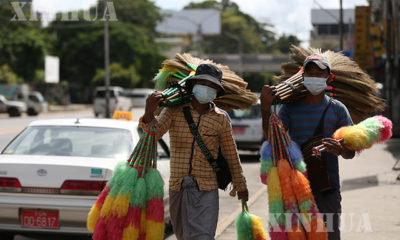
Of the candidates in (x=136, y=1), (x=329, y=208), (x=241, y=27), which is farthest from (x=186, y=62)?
(x=241, y=27)

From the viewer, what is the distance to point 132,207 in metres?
4.61

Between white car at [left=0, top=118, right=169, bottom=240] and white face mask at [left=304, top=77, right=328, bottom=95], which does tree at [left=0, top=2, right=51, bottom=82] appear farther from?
white face mask at [left=304, top=77, right=328, bottom=95]

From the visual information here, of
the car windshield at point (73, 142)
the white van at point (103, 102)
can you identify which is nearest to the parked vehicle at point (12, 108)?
the white van at point (103, 102)

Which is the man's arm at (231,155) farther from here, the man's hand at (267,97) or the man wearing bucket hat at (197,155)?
the man's hand at (267,97)

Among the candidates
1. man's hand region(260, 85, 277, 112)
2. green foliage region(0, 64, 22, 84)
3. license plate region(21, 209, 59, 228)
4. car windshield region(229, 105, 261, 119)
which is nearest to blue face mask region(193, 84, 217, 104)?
man's hand region(260, 85, 277, 112)

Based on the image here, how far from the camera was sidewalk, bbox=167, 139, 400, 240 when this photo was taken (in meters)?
7.43

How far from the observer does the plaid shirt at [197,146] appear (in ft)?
15.6

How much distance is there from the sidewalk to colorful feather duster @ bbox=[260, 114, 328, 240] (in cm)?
295

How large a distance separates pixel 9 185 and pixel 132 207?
238cm

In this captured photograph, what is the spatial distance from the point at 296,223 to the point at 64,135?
3.95 meters

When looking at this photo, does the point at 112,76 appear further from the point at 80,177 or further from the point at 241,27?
the point at 241,27

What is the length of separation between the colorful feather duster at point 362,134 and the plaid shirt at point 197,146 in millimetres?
Answer: 744

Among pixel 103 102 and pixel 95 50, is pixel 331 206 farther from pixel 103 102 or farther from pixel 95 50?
pixel 95 50

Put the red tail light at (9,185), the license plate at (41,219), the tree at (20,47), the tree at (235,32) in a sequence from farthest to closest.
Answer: the tree at (235,32)
the tree at (20,47)
the red tail light at (9,185)
the license plate at (41,219)
